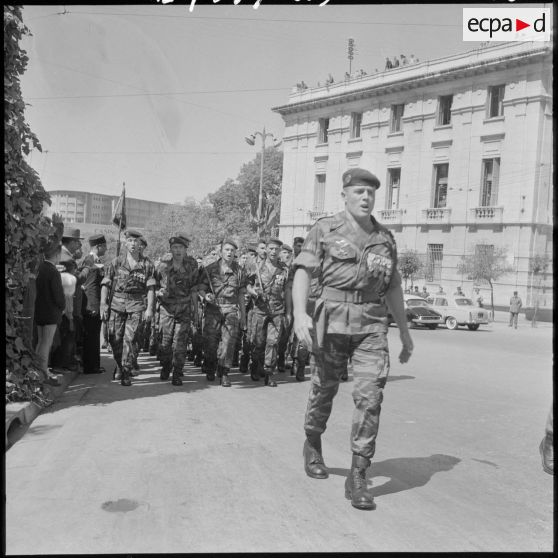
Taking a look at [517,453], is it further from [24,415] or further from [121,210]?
[121,210]

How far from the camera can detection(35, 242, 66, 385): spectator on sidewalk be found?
6719 mm

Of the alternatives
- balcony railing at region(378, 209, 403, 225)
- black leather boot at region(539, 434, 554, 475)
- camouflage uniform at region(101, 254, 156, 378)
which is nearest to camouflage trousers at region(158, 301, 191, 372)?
camouflage uniform at region(101, 254, 156, 378)

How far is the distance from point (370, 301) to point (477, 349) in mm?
12249

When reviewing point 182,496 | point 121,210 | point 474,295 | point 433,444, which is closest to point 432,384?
point 433,444

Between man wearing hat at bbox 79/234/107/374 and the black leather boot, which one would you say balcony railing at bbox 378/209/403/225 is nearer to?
man wearing hat at bbox 79/234/107/374

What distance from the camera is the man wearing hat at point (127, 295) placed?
829 centimetres

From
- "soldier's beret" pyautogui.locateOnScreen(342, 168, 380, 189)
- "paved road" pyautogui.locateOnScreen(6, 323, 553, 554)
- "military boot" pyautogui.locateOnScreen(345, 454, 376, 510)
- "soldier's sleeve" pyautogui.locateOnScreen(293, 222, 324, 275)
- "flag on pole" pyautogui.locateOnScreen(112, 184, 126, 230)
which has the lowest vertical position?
"paved road" pyautogui.locateOnScreen(6, 323, 553, 554)

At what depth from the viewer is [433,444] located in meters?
5.59

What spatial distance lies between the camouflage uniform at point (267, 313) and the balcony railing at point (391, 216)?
84.0 ft

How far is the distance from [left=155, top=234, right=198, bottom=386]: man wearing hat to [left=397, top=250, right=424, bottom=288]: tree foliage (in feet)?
76.2

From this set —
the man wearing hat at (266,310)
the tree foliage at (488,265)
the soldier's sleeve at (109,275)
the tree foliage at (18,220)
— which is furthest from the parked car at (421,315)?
the tree foliage at (18,220)

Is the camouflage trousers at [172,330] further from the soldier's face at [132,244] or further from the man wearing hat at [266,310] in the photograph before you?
the man wearing hat at [266,310]

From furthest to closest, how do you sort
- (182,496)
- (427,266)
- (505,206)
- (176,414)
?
(427,266) < (505,206) < (176,414) < (182,496)

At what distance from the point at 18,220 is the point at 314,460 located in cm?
333
